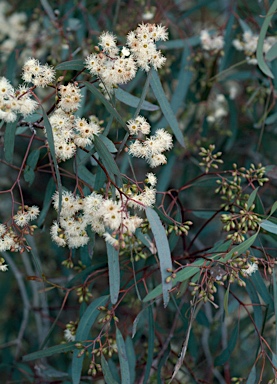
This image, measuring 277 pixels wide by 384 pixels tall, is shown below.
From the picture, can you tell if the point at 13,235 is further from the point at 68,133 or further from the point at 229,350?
the point at 229,350

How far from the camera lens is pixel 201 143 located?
2.46 metres

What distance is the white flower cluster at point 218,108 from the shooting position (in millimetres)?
2705

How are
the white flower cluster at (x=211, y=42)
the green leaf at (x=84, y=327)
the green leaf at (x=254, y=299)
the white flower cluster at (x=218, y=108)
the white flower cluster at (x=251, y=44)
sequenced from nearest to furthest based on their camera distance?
the green leaf at (x=84, y=327) → the green leaf at (x=254, y=299) → the white flower cluster at (x=251, y=44) → the white flower cluster at (x=211, y=42) → the white flower cluster at (x=218, y=108)

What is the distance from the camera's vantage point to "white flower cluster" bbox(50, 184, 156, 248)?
120 centimetres

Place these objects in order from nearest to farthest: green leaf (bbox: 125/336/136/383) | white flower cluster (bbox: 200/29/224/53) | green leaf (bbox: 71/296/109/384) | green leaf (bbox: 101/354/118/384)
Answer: green leaf (bbox: 101/354/118/384) < green leaf (bbox: 71/296/109/384) < green leaf (bbox: 125/336/136/383) < white flower cluster (bbox: 200/29/224/53)

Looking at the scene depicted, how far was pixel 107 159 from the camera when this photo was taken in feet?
4.36

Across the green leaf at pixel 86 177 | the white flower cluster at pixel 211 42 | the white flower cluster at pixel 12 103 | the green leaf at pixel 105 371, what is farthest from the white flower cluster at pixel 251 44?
the green leaf at pixel 105 371

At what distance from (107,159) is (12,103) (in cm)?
26

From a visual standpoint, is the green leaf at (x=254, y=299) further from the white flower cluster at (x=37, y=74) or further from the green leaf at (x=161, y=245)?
the white flower cluster at (x=37, y=74)

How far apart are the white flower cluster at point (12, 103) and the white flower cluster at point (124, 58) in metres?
0.17

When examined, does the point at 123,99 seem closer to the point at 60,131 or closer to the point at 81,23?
the point at 60,131

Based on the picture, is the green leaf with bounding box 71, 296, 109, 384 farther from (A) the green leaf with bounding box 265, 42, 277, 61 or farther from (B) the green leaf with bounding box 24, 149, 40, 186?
(A) the green leaf with bounding box 265, 42, 277, 61

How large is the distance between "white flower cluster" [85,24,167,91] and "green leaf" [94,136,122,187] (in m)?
0.15

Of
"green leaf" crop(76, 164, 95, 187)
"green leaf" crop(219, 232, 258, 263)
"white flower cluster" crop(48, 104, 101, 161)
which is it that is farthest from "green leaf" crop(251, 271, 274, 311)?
"white flower cluster" crop(48, 104, 101, 161)
